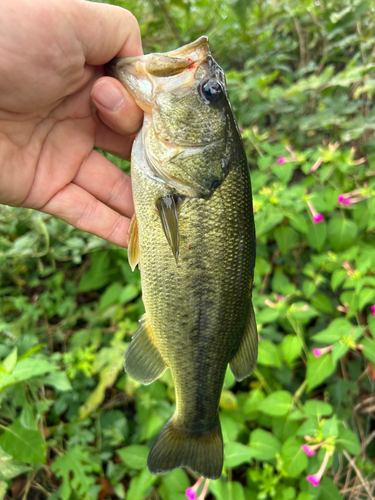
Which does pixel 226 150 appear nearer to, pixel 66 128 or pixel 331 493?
pixel 66 128

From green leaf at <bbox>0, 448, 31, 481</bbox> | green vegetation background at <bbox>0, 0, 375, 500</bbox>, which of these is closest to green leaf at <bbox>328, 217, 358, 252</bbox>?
green vegetation background at <bbox>0, 0, 375, 500</bbox>

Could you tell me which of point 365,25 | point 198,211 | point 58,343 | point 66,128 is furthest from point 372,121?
point 58,343

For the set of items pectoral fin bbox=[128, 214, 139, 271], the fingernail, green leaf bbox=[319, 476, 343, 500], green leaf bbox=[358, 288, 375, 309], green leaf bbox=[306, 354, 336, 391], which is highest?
the fingernail

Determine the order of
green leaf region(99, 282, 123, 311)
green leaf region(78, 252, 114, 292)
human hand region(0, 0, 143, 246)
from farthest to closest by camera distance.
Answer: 1. green leaf region(78, 252, 114, 292)
2. green leaf region(99, 282, 123, 311)
3. human hand region(0, 0, 143, 246)

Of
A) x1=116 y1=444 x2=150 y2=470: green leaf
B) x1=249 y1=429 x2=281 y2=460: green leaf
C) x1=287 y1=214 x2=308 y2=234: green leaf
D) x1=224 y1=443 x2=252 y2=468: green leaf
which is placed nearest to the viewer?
x1=224 y1=443 x2=252 y2=468: green leaf

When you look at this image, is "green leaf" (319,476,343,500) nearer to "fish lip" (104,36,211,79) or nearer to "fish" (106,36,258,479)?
"fish" (106,36,258,479)

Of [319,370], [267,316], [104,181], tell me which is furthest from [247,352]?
[104,181]

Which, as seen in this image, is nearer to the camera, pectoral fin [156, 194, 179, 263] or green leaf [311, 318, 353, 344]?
pectoral fin [156, 194, 179, 263]
